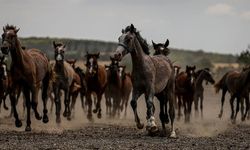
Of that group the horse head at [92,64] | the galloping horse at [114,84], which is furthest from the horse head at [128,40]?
the galloping horse at [114,84]

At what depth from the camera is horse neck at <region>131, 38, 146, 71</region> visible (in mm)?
17500

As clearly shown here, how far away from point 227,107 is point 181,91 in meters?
15.4

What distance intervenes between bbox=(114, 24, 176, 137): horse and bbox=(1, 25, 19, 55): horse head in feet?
9.48

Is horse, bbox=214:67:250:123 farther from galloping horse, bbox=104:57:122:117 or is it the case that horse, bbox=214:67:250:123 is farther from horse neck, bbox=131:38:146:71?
horse neck, bbox=131:38:146:71

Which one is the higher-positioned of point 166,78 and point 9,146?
point 166,78

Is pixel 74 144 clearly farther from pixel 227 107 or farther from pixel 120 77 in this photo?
pixel 227 107

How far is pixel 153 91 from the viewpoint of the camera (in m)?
17.2

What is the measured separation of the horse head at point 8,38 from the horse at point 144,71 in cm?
289

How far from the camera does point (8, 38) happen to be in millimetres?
18422

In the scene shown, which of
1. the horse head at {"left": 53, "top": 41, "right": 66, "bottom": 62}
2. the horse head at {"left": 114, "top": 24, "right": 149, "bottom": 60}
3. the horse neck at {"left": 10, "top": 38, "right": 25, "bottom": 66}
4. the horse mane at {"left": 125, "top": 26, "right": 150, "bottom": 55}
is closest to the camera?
the horse head at {"left": 114, "top": 24, "right": 149, "bottom": 60}

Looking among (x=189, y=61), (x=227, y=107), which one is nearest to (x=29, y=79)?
(x=227, y=107)

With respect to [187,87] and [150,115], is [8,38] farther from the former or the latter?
[187,87]

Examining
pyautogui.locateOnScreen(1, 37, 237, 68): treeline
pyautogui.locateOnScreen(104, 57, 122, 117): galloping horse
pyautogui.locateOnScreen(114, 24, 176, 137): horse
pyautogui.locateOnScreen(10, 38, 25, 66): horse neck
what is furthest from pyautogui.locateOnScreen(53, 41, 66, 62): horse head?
pyautogui.locateOnScreen(1, 37, 237, 68): treeline

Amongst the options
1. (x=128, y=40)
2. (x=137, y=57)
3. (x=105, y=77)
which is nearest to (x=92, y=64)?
(x=105, y=77)
